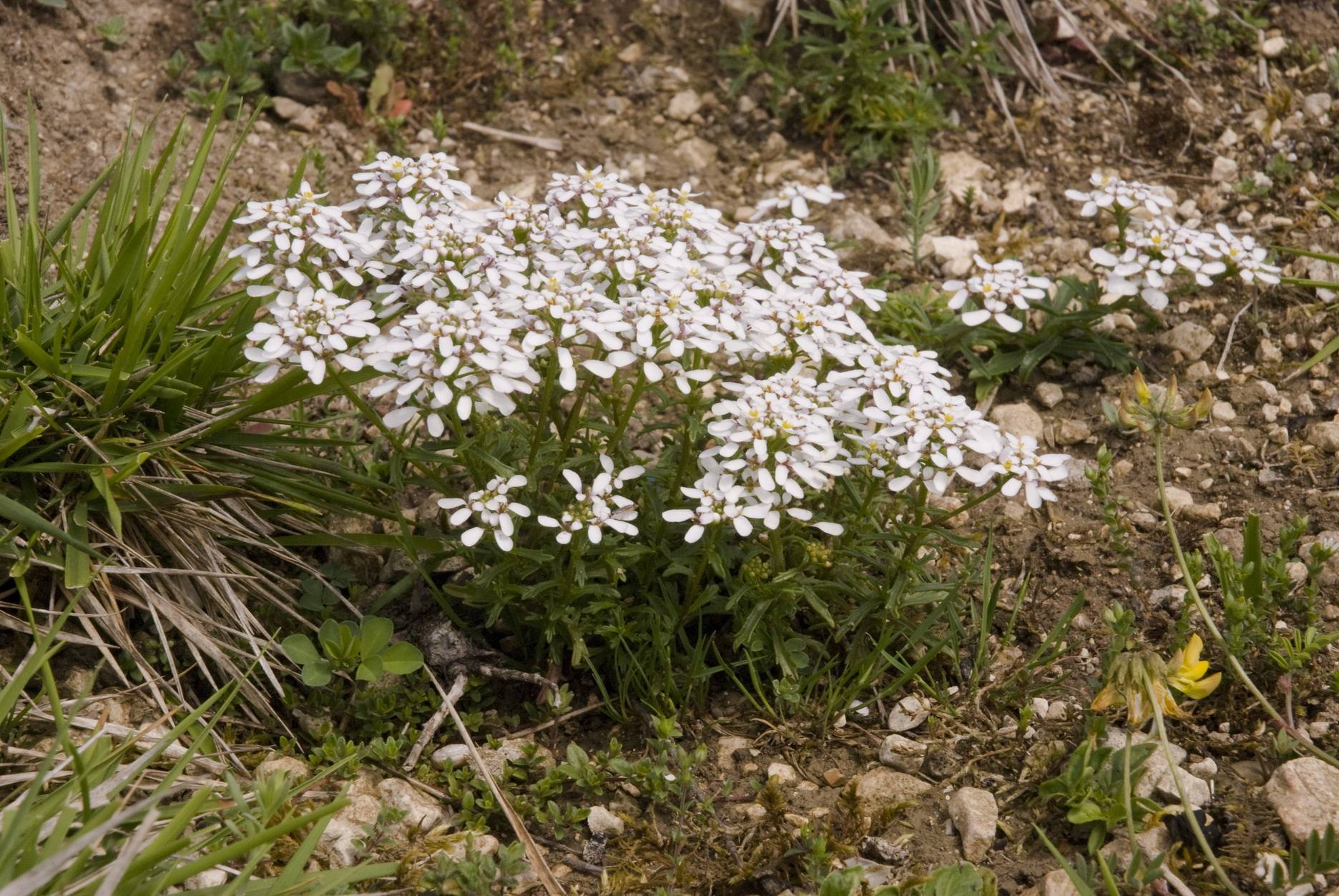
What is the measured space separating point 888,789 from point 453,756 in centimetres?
105

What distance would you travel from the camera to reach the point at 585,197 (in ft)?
9.52

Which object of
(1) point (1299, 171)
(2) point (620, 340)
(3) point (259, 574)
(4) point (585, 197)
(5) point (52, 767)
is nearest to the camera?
(5) point (52, 767)

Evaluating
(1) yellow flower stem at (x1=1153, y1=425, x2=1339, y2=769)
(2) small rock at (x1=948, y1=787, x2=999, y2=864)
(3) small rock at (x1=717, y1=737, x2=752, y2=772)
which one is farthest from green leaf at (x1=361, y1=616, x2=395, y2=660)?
(1) yellow flower stem at (x1=1153, y1=425, x2=1339, y2=769)

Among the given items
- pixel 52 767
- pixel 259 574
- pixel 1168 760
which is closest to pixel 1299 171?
pixel 1168 760

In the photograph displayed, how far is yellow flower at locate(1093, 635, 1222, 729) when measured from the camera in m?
2.58

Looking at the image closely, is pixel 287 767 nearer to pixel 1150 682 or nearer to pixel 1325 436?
pixel 1150 682

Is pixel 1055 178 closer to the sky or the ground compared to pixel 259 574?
closer to the sky

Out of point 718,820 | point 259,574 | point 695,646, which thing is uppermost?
point 259,574

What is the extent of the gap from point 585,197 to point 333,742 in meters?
1.42

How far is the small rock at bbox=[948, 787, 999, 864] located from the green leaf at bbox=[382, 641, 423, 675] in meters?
1.32

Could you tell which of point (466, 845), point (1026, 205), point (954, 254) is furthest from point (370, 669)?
point (1026, 205)

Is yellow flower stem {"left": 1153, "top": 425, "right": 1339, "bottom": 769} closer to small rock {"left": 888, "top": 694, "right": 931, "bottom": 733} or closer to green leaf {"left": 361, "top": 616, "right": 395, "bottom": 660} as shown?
small rock {"left": 888, "top": 694, "right": 931, "bottom": 733}

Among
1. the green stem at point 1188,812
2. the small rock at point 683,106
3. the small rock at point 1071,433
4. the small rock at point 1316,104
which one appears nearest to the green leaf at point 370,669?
the green stem at point 1188,812

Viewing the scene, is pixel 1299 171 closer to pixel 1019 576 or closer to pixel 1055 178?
pixel 1055 178
